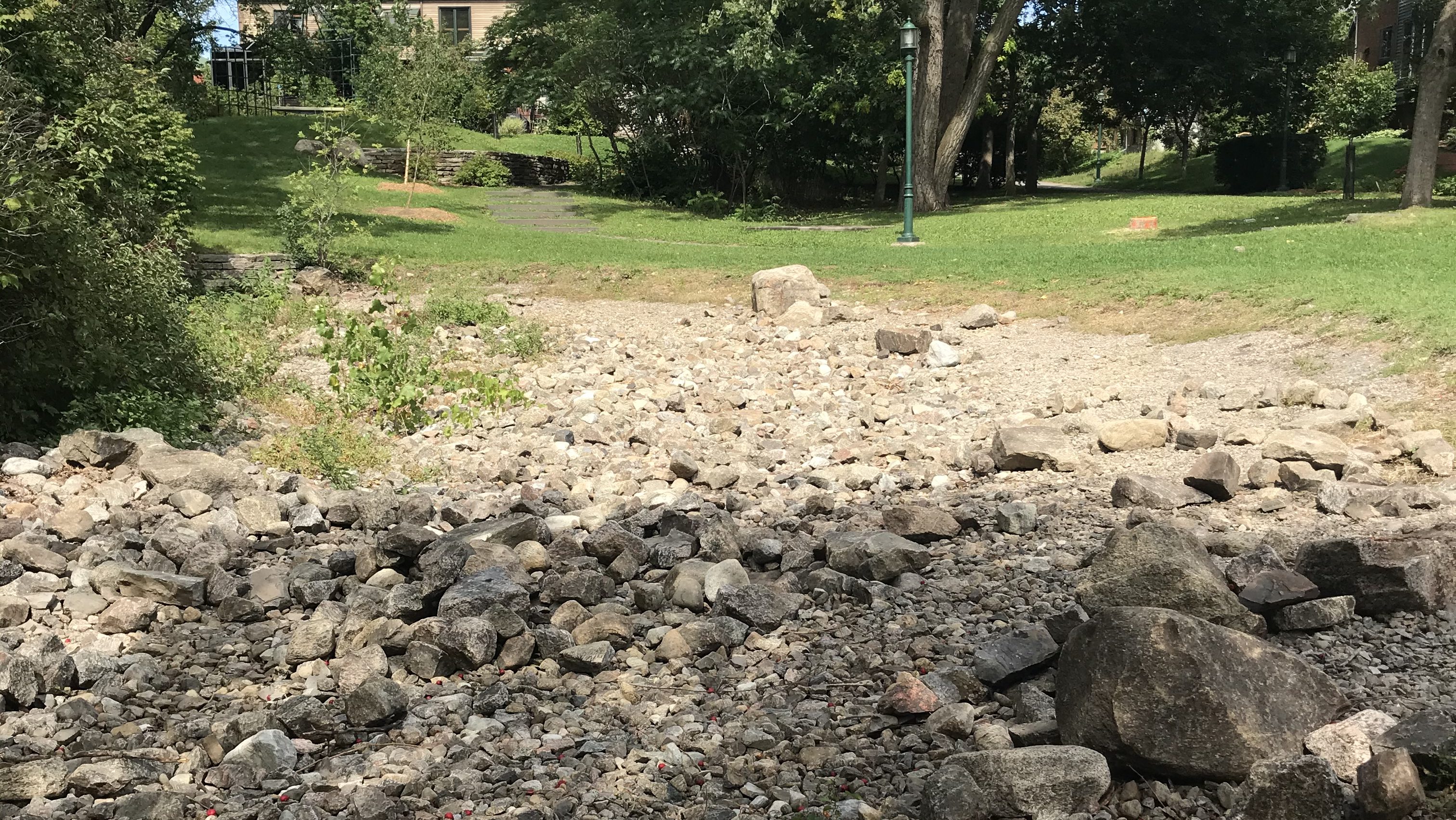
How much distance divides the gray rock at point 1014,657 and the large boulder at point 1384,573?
3.94ft

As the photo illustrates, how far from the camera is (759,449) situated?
8.81 m

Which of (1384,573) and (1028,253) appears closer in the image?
(1384,573)

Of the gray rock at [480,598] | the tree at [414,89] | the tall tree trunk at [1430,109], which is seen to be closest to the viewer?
the gray rock at [480,598]

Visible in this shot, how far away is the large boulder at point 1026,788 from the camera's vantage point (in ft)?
11.8

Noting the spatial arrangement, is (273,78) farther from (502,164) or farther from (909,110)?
(909,110)

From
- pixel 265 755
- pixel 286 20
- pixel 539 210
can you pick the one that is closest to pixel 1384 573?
pixel 265 755

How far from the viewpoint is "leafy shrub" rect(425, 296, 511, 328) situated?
40.1ft

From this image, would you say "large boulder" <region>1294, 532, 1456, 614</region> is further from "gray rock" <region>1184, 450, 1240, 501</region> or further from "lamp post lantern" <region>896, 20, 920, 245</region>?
"lamp post lantern" <region>896, 20, 920, 245</region>

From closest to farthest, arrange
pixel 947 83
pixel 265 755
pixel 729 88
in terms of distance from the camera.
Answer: pixel 265 755
pixel 947 83
pixel 729 88

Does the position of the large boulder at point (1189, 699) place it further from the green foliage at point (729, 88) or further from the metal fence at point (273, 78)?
the metal fence at point (273, 78)

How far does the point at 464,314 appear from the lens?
12297 mm

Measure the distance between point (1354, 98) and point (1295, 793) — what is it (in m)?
36.2

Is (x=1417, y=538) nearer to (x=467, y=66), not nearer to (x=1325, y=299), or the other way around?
(x=1325, y=299)

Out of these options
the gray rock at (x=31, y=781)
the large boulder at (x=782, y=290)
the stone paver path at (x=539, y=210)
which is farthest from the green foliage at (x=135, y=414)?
the stone paver path at (x=539, y=210)
